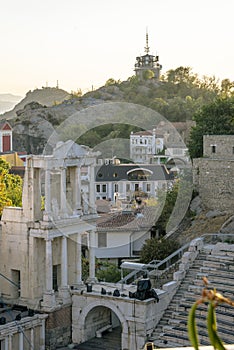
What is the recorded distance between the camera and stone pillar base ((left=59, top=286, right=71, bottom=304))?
68.0 ft

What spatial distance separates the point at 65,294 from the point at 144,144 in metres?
52.6

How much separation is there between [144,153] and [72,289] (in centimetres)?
4922

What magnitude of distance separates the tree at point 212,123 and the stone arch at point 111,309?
17875 millimetres

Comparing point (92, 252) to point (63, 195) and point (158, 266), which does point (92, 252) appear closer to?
point (158, 266)

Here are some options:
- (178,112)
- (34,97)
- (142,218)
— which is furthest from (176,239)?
(34,97)

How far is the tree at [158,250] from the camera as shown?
81.5 feet

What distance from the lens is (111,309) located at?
20062 millimetres

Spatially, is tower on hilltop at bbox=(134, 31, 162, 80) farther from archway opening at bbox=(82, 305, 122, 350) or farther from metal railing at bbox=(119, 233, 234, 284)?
archway opening at bbox=(82, 305, 122, 350)

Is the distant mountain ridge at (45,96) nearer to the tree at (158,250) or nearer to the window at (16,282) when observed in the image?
the tree at (158,250)

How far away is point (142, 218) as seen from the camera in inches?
1314

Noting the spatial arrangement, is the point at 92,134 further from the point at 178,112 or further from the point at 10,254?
the point at 10,254

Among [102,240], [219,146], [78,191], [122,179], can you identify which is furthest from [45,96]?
[78,191]

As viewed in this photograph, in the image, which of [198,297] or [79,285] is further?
[79,285]

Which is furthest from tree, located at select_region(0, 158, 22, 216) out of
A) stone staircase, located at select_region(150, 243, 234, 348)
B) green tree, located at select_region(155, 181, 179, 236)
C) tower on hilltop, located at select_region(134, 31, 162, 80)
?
tower on hilltop, located at select_region(134, 31, 162, 80)
